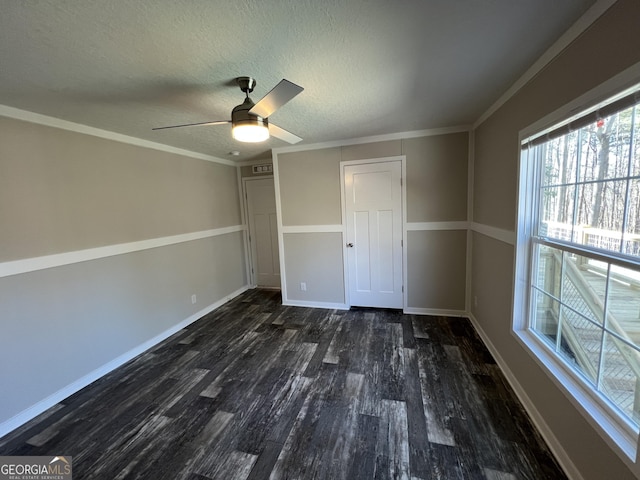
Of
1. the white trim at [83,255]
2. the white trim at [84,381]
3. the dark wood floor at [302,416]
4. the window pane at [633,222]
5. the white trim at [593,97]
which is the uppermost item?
the white trim at [593,97]

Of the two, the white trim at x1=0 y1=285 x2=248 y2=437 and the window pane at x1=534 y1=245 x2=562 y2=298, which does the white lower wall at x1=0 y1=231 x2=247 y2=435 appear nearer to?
the white trim at x1=0 y1=285 x2=248 y2=437

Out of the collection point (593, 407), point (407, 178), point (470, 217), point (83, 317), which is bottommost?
point (593, 407)

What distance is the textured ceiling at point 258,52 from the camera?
1.15 m

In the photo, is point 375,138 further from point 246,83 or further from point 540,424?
point 540,424

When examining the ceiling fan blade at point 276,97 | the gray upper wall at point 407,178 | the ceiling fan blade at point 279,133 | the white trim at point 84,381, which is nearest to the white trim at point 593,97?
the ceiling fan blade at point 276,97

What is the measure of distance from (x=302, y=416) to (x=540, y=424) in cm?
155

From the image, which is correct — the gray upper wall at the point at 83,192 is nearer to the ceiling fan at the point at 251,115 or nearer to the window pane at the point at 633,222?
the ceiling fan at the point at 251,115

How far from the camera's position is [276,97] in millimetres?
1521

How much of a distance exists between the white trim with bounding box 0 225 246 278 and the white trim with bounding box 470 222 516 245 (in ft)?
11.7

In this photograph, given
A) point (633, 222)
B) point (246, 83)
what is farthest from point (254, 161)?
point (633, 222)

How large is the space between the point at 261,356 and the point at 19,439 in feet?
5.71

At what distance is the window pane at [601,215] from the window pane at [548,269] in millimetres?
248

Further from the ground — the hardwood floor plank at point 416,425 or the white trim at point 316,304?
the white trim at point 316,304

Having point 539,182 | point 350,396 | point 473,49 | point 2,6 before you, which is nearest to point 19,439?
point 350,396
